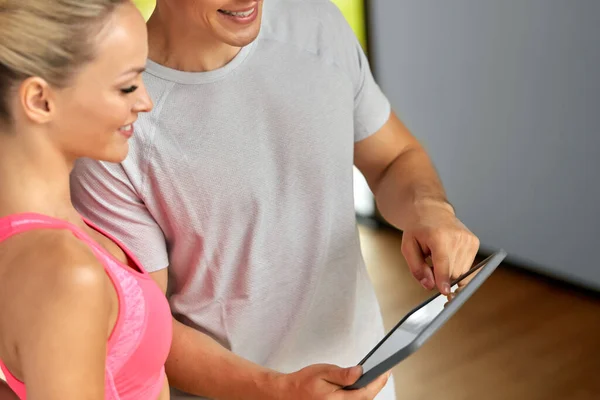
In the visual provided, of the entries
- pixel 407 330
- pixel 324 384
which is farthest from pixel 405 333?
pixel 324 384

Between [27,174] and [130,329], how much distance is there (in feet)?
0.64

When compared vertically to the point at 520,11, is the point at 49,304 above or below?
above

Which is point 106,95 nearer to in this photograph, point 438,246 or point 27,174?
point 27,174

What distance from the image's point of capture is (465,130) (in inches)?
130

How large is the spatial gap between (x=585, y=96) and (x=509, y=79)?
0.96 ft

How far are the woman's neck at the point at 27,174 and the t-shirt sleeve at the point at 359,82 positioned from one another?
1.71 ft

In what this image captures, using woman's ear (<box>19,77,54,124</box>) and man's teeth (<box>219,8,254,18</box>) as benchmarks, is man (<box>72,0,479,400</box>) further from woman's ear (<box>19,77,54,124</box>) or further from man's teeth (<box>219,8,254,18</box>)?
woman's ear (<box>19,77,54,124</box>)

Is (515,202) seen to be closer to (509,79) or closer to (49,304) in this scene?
(509,79)

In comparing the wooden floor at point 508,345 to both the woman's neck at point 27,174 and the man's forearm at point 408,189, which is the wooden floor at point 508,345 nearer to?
the man's forearm at point 408,189

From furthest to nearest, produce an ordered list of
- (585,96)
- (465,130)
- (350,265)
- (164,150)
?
(465,130)
(585,96)
(350,265)
(164,150)

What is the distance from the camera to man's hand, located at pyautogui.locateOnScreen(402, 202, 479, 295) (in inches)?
46.5

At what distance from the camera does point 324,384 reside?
3.43ft

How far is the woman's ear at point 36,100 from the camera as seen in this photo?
86 cm

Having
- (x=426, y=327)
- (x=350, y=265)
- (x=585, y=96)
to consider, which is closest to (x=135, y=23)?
(x=426, y=327)
